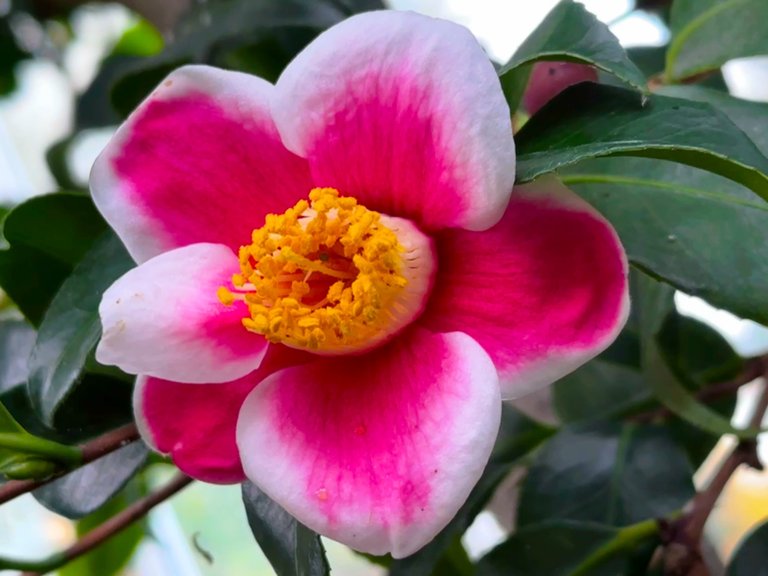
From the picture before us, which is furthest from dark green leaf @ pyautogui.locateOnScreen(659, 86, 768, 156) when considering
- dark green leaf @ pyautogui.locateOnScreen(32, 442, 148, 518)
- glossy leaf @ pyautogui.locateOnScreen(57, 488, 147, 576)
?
glossy leaf @ pyautogui.locateOnScreen(57, 488, 147, 576)

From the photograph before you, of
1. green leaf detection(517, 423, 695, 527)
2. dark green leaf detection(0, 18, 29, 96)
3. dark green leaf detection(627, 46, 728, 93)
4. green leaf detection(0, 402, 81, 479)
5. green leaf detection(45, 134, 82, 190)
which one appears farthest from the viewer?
dark green leaf detection(0, 18, 29, 96)

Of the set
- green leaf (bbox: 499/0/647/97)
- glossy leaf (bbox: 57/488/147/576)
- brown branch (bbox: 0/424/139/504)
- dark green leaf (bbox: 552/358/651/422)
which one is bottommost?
glossy leaf (bbox: 57/488/147/576)

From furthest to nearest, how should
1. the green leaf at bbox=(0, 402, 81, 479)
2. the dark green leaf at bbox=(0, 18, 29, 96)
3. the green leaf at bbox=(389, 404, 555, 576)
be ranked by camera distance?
the dark green leaf at bbox=(0, 18, 29, 96)
the green leaf at bbox=(389, 404, 555, 576)
the green leaf at bbox=(0, 402, 81, 479)

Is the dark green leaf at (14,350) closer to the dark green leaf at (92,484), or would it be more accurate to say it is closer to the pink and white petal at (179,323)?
the dark green leaf at (92,484)

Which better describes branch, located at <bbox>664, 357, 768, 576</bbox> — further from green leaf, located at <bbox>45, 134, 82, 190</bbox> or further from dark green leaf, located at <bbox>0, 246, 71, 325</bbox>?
green leaf, located at <bbox>45, 134, 82, 190</bbox>

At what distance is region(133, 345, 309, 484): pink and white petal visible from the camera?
0.46 meters

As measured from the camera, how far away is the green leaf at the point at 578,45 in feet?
1.29

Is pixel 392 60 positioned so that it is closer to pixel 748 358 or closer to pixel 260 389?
pixel 260 389

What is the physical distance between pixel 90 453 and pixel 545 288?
0.32 metres

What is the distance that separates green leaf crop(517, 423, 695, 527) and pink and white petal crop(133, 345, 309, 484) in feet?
1.18

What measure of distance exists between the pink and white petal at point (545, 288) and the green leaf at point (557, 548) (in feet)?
0.94

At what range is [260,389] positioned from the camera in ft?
1.43

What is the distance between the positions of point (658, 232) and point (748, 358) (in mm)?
398

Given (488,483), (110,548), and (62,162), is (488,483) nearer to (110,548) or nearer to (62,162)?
(110,548)
